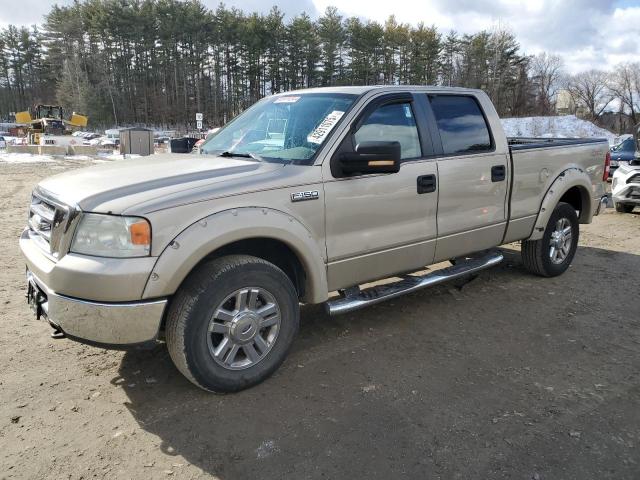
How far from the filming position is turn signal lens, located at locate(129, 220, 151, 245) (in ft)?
8.84

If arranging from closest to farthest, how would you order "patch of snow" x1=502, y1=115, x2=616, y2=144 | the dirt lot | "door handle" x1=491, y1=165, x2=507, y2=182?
1. the dirt lot
2. "door handle" x1=491, y1=165, x2=507, y2=182
3. "patch of snow" x1=502, y1=115, x2=616, y2=144

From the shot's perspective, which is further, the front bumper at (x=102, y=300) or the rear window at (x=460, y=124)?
the rear window at (x=460, y=124)

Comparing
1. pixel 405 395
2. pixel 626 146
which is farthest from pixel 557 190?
pixel 626 146

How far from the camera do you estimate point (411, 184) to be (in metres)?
3.88

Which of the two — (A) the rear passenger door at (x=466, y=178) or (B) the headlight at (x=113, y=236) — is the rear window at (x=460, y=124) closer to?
(A) the rear passenger door at (x=466, y=178)

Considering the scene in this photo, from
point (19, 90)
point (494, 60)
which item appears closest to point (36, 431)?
point (494, 60)

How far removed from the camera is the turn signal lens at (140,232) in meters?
2.69

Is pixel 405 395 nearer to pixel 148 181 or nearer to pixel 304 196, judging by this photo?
pixel 304 196

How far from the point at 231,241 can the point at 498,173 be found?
2778mm

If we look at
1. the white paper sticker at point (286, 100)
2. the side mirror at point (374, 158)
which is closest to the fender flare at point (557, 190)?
the side mirror at point (374, 158)

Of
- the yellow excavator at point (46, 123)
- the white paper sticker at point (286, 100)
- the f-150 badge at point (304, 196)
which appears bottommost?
the f-150 badge at point (304, 196)

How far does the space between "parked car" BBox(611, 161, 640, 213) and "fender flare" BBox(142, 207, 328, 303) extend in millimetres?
8901

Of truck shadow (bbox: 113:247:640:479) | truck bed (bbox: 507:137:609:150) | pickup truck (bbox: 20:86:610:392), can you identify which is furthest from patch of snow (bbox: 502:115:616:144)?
truck shadow (bbox: 113:247:640:479)

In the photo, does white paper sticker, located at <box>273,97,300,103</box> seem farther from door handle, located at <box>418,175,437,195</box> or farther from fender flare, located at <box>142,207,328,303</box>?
fender flare, located at <box>142,207,328,303</box>
